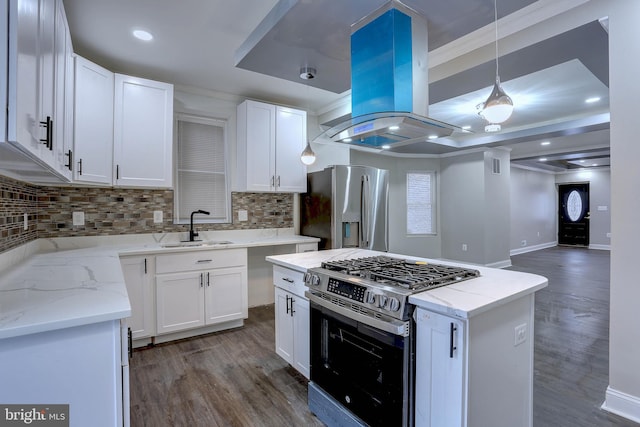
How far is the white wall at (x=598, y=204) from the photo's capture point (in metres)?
9.07

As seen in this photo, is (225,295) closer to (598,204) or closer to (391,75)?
(391,75)

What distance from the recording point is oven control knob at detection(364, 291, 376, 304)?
1479 mm

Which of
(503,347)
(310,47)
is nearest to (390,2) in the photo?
(310,47)

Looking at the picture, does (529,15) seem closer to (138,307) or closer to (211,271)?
(211,271)

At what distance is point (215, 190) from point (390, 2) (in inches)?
111

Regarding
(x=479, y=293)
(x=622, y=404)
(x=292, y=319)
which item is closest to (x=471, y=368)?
(x=479, y=293)

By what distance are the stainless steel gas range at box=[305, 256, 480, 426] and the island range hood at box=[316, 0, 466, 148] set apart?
2.75 feet

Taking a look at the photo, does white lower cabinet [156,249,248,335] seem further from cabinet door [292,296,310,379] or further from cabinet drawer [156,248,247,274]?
cabinet door [292,296,310,379]

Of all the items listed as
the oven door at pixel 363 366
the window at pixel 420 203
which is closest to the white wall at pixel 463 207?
the window at pixel 420 203

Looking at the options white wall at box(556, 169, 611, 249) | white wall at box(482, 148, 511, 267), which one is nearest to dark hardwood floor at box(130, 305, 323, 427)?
white wall at box(482, 148, 511, 267)

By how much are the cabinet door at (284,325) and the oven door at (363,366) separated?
35 cm

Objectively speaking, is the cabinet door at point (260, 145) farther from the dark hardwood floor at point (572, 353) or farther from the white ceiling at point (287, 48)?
the dark hardwood floor at point (572, 353)

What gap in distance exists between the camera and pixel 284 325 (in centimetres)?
236

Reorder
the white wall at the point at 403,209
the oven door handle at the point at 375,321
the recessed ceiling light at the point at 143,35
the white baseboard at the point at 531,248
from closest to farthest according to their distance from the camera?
the oven door handle at the point at 375,321
the recessed ceiling light at the point at 143,35
the white wall at the point at 403,209
the white baseboard at the point at 531,248
